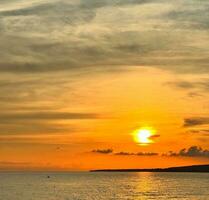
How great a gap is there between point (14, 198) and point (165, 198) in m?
45.4

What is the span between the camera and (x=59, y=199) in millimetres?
171625

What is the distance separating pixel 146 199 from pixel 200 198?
1675 cm

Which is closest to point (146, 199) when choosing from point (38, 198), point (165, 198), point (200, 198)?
point (165, 198)

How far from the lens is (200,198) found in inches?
6988

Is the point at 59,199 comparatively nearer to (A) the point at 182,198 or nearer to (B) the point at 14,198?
(B) the point at 14,198

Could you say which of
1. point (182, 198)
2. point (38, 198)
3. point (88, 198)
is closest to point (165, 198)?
point (182, 198)

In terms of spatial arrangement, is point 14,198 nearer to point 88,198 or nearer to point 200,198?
point 88,198

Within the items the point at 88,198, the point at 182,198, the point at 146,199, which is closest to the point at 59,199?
the point at 88,198

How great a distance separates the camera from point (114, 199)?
174125 millimetres

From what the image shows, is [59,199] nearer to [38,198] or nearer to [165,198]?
[38,198]

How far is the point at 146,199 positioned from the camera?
175000mm

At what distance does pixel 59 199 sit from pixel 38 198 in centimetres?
980

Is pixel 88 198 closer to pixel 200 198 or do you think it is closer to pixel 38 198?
pixel 38 198

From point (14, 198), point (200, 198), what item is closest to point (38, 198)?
point (14, 198)
